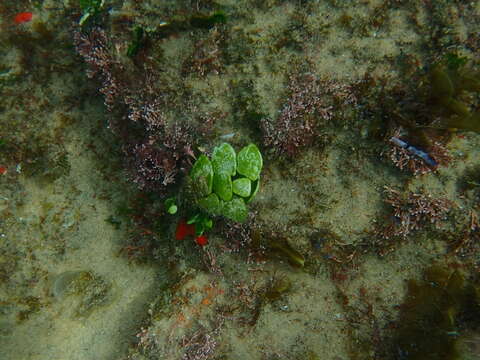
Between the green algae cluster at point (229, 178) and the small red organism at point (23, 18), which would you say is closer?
the green algae cluster at point (229, 178)

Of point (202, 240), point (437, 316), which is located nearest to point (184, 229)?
point (202, 240)

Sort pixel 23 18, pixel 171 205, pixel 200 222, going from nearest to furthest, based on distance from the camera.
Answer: pixel 200 222 < pixel 171 205 < pixel 23 18

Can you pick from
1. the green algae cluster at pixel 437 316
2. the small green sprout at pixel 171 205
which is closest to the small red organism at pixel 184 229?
the small green sprout at pixel 171 205

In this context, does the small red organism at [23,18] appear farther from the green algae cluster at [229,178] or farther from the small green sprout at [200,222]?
the small green sprout at [200,222]

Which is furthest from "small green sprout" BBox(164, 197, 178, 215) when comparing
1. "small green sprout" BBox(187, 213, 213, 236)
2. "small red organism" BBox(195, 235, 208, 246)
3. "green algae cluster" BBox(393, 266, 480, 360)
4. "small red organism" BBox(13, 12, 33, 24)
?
"small red organism" BBox(13, 12, 33, 24)

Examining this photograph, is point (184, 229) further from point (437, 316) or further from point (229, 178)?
point (437, 316)

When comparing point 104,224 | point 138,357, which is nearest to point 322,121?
point 104,224

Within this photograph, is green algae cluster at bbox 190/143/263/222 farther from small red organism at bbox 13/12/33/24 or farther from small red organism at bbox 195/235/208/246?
small red organism at bbox 13/12/33/24
